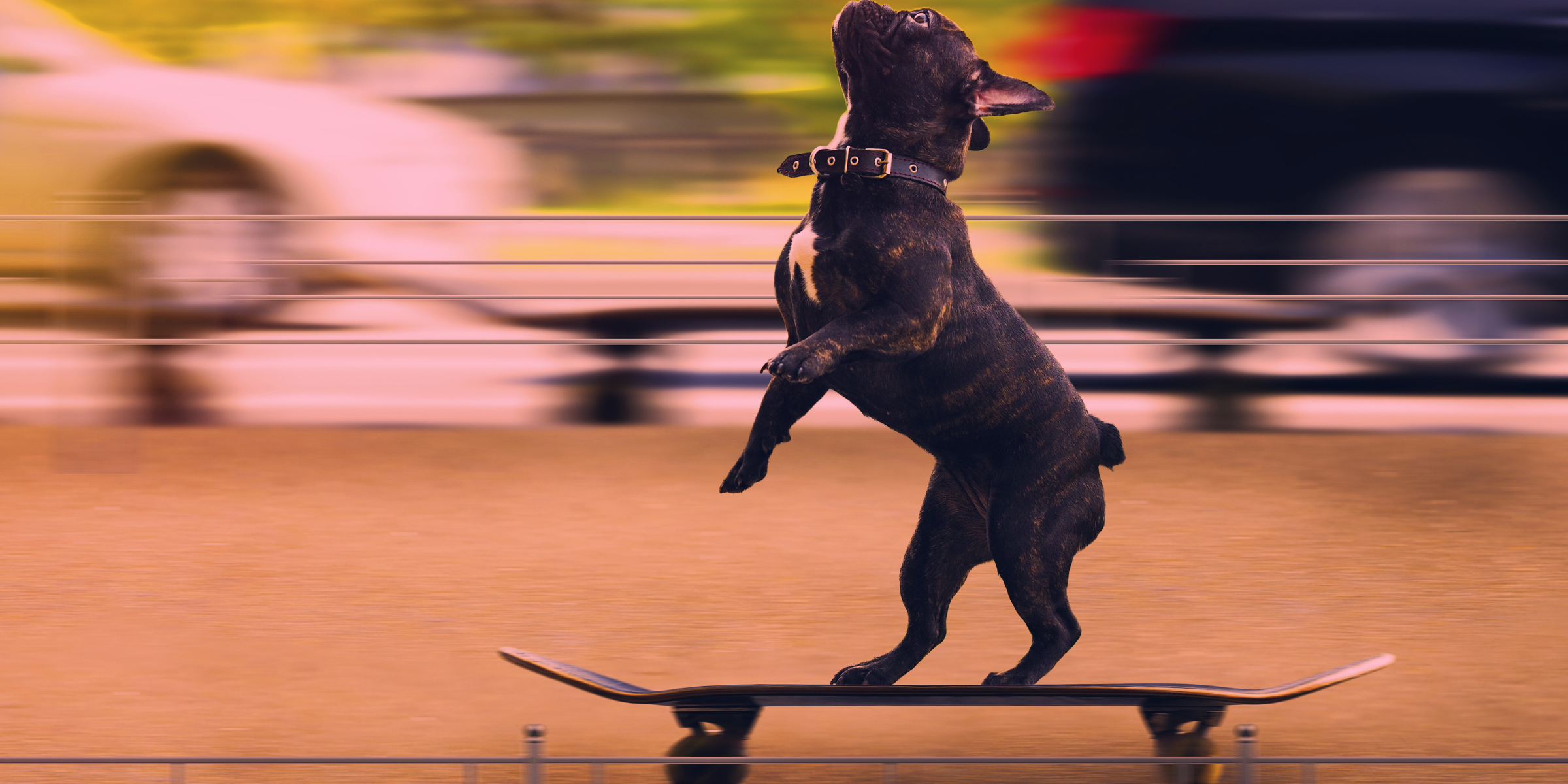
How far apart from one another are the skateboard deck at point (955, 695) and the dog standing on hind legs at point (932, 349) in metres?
0.12

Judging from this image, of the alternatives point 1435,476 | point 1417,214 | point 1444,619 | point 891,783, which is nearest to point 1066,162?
point 1417,214

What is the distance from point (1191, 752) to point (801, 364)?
3.88 feet

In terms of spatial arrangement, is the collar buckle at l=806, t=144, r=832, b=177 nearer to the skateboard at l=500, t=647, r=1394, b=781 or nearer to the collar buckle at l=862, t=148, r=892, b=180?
the collar buckle at l=862, t=148, r=892, b=180

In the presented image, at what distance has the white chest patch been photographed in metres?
2.70

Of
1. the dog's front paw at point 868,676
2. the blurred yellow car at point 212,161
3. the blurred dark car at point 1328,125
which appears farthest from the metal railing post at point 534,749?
the blurred yellow car at point 212,161

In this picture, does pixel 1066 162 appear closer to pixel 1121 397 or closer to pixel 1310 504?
pixel 1121 397

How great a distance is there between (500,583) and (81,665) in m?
1.15

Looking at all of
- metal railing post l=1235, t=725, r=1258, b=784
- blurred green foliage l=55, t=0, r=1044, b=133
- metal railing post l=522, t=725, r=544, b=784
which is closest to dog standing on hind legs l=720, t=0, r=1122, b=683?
metal railing post l=1235, t=725, r=1258, b=784

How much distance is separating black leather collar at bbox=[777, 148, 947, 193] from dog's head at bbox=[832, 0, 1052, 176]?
27 millimetres

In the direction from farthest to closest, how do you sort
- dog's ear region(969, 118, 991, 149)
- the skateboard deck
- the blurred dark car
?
the blurred dark car → dog's ear region(969, 118, 991, 149) → the skateboard deck

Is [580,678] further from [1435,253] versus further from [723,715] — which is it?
[1435,253]

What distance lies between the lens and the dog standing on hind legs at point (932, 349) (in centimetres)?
267

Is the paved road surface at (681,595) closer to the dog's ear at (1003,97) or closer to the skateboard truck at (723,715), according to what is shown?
the skateboard truck at (723,715)

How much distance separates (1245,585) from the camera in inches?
177
